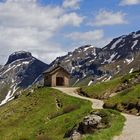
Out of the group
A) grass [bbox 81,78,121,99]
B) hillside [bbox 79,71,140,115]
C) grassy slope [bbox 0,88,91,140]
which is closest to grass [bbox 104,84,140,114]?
hillside [bbox 79,71,140,115]

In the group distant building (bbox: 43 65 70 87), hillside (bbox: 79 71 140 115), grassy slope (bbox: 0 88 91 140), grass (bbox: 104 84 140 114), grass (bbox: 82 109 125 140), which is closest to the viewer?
grass (bbox: 82 109 125 140)

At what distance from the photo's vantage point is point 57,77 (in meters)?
113

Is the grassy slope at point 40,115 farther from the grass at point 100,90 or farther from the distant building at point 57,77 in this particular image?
the distant building at point 57,77

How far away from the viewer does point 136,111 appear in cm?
6412

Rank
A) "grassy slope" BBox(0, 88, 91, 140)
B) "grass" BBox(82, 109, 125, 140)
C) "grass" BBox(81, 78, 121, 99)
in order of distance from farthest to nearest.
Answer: "grass" BBox(81, 78, 121, 99)
"grassy slope" BBox(0, 88, 91, 140)
"grass" BBox(82, 109, 125, 140)

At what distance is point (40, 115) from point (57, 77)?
3119cm

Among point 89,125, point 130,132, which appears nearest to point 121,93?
point 89,125

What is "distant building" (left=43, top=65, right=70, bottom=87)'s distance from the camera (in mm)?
111844

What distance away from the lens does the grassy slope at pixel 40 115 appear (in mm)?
66938

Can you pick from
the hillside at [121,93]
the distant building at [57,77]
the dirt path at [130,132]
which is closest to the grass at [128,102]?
the hillside at [121,93]

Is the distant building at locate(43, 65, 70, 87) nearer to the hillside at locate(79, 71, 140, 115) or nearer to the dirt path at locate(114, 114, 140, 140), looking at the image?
the hillside at locate(79, 71, 140, 115)

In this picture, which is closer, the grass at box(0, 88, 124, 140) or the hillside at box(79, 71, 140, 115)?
the grass at box(0, 88, 124, 140)

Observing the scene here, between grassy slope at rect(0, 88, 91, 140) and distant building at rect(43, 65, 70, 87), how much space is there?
1000 centimetres

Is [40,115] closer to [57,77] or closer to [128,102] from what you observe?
[128,102]
